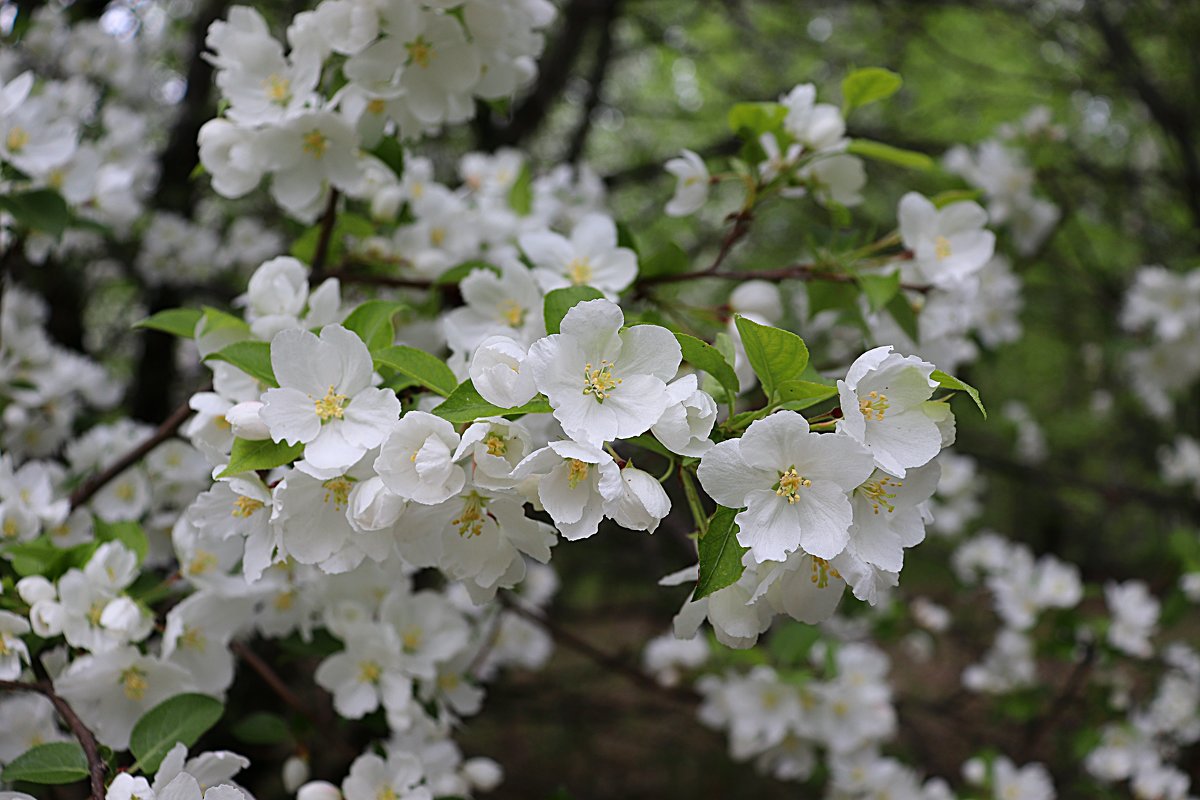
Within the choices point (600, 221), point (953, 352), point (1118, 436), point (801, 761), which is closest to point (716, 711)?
point (801, 761)

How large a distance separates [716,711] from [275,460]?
2.23 m

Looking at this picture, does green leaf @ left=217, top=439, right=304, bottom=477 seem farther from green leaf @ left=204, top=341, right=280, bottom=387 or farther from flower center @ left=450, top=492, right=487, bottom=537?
flower center @ left=450, top=492, right=487, bottom=537

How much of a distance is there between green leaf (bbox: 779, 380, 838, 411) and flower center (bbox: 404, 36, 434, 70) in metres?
1.04

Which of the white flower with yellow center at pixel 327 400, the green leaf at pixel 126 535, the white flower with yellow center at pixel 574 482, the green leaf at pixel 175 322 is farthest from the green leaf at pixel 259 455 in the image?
the green leaf at pixel 126 535

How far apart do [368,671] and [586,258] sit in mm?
944

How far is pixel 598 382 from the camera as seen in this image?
1.20m

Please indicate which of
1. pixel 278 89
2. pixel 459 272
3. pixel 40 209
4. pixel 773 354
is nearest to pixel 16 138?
pixel 40 209

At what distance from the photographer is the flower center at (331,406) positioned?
128 centimetres

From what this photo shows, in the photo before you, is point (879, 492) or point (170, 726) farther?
point (170, 726)

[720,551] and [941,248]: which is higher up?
[720,551]

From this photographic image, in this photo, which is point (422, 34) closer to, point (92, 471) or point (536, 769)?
point (92, 471)

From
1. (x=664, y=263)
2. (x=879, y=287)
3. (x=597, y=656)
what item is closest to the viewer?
(x=879, y=287)

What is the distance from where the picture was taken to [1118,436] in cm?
675

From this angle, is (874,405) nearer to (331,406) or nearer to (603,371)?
(603,371)
